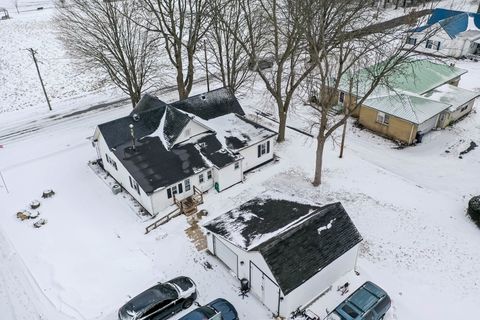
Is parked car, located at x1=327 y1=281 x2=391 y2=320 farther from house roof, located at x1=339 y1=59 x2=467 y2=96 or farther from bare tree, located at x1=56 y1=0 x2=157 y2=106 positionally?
bare tree, located at x1=56 y1=0 x2=157 y2=106

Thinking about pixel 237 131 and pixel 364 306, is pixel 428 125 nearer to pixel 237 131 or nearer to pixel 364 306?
pixel 237 131

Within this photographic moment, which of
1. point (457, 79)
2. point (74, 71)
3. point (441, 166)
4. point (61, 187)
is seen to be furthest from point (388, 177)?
point (74, 71)

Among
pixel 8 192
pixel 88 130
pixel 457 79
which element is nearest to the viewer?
pixel 8 192

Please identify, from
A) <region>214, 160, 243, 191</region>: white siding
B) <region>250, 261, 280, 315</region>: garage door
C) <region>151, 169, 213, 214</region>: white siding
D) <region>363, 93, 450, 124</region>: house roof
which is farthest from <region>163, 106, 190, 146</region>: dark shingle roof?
<region>363, 93, 450, 124</region>: house roof

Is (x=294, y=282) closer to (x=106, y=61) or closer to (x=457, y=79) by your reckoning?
(x=106, y=61)

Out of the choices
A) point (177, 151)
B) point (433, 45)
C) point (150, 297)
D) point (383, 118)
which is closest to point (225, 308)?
point (150, 297)

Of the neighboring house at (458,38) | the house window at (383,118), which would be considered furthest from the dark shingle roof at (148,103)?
the neighboring house at (458,38)
